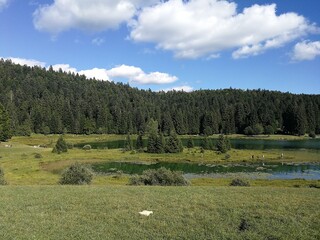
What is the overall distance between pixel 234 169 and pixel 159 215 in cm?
7267

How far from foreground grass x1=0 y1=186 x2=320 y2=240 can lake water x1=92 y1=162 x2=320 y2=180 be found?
5383 centimetres

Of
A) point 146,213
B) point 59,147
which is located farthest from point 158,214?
point 59,147

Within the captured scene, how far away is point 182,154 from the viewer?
12312 centimetres

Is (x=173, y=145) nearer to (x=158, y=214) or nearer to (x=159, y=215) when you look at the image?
(x=158, y=214)

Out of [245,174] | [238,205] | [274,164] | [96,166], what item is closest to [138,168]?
[96,166]

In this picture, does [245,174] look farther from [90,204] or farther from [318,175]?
[90,204]

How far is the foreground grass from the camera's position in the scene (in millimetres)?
16688

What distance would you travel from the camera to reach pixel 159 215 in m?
19.9

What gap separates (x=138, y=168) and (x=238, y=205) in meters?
72.3

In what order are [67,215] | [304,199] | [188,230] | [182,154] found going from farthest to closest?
[182,154] < [304,199] < [67,215] < [188,230]

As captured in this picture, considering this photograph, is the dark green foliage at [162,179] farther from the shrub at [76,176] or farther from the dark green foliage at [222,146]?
the dark green foliage at [222,146]

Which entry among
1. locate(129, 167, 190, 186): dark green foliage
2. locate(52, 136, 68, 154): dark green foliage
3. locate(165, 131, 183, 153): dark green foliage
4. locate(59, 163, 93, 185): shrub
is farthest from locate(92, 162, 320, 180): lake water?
locate(129, 167, 190, 186): dark green foliage

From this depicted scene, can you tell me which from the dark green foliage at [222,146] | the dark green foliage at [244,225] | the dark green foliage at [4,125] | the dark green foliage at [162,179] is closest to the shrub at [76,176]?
the dark green foliage at [162,179]

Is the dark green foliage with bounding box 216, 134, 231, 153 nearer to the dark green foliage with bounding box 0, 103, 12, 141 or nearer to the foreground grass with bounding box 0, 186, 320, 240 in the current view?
the dark green foliage with bounding box 0, 103, 12, 141
